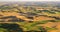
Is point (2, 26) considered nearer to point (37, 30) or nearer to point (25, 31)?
point (25, 31)

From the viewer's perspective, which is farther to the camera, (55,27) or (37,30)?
(55,27)

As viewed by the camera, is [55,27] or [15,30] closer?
[15,30]

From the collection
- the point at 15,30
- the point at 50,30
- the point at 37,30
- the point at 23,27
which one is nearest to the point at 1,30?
the point at 15,30

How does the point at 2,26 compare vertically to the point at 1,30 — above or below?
above

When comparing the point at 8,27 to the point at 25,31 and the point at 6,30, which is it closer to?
the point at 6,30

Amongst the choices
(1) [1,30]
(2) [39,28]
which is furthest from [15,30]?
(2) [39,28]

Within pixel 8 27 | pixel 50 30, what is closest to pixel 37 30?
pixel 50 30

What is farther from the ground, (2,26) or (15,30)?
(2,26)

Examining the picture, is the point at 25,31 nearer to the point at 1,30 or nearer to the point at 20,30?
the point at 20,30
